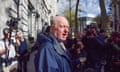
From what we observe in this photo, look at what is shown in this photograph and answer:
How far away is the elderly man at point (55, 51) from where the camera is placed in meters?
4.79

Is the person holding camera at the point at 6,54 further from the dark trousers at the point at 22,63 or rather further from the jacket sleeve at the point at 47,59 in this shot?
the jacket sleeve at the point at 47,59

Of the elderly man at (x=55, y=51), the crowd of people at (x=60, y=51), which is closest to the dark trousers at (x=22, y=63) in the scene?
the crowd of people at (x=60, y=51)

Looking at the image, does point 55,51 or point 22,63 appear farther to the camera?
point 22,63

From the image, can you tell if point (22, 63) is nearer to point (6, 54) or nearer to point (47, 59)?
point (6, 54)

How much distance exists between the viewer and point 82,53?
12359 mm

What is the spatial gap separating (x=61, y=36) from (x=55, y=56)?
10.6 inches

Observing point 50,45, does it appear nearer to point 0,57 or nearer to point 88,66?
point 0,57

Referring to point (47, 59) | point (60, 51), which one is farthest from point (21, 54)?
point (47, 59)

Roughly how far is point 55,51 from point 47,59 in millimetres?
193

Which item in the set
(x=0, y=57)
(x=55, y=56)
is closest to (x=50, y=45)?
(x=55, y=56)

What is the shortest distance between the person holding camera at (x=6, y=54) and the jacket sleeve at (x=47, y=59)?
222cm

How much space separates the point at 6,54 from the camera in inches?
295

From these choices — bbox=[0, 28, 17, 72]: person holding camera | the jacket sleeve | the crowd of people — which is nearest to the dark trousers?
the crowd of people

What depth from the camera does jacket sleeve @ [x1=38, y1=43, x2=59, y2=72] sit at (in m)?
4.76
